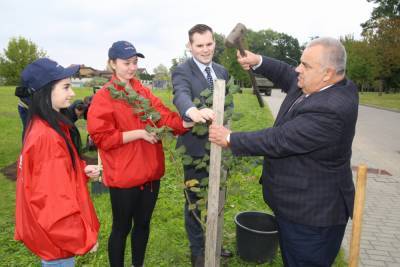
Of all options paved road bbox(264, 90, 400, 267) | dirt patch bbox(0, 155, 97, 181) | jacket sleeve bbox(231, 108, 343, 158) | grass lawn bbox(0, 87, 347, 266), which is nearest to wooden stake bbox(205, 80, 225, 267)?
jacket sleeve bbox(231, 108, 343, 158)

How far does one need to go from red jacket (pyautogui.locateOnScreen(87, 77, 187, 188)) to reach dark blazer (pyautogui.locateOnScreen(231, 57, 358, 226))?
87 centimetres

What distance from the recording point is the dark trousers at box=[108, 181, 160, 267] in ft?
9.17

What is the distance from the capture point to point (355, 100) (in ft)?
7.16

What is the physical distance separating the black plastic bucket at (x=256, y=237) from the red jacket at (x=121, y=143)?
1.19m

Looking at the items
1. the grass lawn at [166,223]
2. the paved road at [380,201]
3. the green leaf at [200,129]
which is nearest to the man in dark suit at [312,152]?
the green leaf at [200,129]

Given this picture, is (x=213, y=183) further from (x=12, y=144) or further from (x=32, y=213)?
(x=12, y=144)

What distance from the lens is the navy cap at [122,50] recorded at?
8.90ft

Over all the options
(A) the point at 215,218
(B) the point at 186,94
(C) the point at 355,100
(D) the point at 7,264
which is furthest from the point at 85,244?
(D) the point at 7,264

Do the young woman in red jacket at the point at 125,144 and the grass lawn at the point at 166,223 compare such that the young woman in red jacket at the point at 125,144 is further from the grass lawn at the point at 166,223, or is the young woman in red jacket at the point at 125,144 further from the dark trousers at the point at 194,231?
the dark trousers at the point at 194,231

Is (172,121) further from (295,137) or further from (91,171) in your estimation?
(295,137)

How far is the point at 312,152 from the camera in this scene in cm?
221

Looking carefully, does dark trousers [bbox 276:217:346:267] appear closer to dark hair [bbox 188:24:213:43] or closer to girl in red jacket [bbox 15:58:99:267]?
girl in red jacket [bbox 15:58:99:267]

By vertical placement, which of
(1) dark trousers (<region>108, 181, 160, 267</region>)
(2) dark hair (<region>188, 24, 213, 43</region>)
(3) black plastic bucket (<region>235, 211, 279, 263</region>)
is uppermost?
(2) dark hair (<region>188, 24, 213, 43</region>)

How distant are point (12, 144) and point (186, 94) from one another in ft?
26.0
